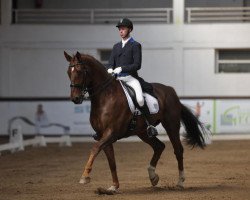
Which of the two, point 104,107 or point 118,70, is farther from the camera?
point 118,70

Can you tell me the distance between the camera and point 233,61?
3341 cm

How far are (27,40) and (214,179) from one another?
19812 millimetres

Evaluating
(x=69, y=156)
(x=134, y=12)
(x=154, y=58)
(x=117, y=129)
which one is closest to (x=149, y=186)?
(x=117, y=129)

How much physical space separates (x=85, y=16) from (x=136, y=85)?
2359 cm

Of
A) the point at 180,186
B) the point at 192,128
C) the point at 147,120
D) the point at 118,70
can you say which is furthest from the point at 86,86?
the point at 192,128

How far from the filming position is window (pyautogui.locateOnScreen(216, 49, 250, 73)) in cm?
3338

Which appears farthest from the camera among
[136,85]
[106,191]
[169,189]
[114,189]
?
[169,189]

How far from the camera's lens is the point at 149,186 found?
13.3 metres

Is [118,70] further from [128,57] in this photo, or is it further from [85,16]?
[85,16]

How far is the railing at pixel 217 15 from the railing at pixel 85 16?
1.08 m

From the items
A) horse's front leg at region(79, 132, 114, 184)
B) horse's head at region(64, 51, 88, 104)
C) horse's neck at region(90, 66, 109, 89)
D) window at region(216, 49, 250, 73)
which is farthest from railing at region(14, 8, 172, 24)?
horse's front leg at region(79, 132, 114, 184)

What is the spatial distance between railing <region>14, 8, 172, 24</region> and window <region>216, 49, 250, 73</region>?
9.37 ft

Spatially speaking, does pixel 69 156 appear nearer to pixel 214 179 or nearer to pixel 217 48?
pixel 214 179

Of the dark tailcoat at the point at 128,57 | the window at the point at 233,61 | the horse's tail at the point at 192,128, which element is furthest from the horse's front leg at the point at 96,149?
the window at the point at 233,61
